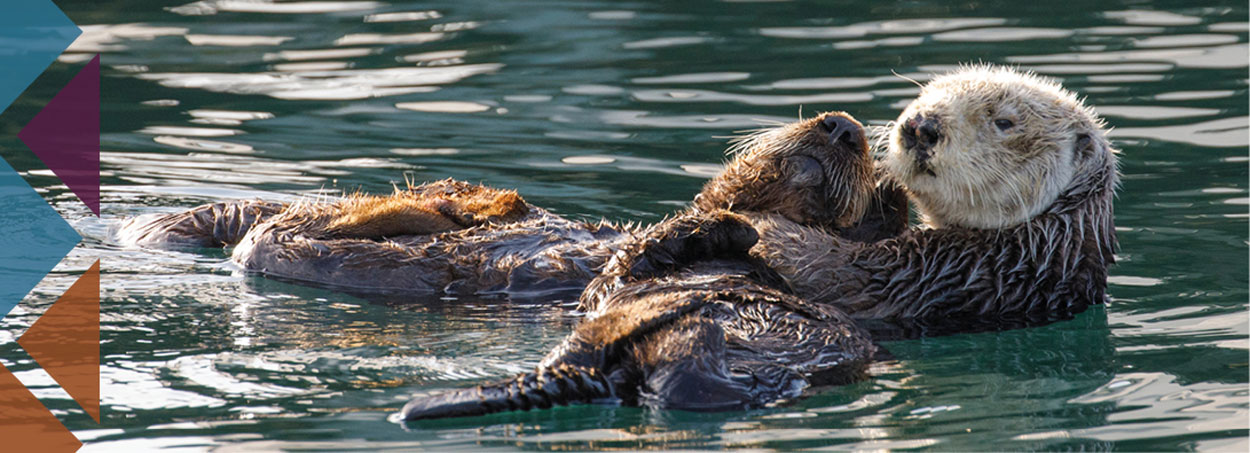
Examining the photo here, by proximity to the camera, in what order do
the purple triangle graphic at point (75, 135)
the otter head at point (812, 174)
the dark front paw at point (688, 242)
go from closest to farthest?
1. the dark front paw at point (688, 242)
2. the otter head at point (812, 174)
3. the purple triangle graphic at point (75, 135)

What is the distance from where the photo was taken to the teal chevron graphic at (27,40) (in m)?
9.41

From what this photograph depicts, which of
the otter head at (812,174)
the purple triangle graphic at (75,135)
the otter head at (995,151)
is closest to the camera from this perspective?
the otter head at (995,151)

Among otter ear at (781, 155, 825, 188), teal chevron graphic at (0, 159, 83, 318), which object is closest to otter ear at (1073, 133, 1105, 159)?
otter ear at (781, 155, 825, 188)

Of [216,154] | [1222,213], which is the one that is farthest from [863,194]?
[216,154]

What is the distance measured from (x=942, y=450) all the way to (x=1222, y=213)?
375 centimetres

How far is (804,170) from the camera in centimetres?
492

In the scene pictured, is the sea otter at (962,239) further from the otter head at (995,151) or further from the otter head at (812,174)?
the otter head at (812,174)

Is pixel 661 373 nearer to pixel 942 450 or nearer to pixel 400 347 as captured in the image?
pixel 942 450

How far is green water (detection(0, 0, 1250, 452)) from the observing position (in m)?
3.48

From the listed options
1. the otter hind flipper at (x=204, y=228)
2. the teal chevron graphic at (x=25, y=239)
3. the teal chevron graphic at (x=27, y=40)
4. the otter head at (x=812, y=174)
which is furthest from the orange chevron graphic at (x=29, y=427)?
the teal chevron graphic at (x=27, y=40)

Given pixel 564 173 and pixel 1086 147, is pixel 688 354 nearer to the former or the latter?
pixel 1086 147

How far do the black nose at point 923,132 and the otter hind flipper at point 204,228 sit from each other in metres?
2.57

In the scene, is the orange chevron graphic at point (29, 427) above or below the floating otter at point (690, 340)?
below

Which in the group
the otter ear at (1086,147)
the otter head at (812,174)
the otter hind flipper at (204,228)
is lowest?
the otter hind flipper at (204,228)
